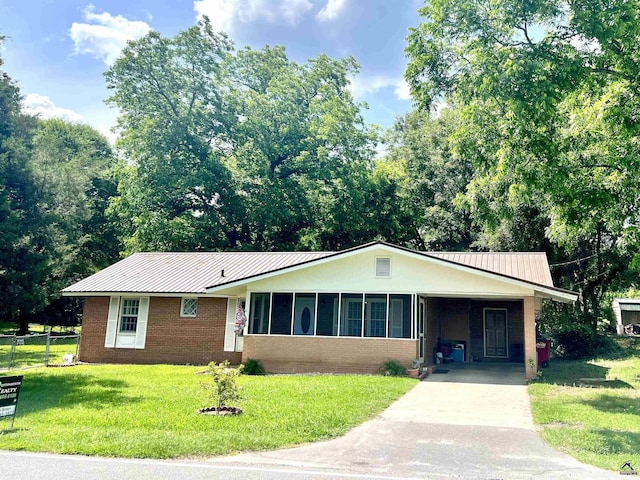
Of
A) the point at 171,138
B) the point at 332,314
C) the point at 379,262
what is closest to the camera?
the point at 379,262

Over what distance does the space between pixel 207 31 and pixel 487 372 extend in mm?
26872

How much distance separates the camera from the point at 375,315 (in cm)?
1689

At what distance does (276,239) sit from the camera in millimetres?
34531

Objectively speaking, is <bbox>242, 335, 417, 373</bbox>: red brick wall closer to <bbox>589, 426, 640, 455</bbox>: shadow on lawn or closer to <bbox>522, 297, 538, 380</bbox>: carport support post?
<bbox>522, 297, 538, 380</bbox>: carport support post

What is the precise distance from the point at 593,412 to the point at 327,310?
29.6 ft

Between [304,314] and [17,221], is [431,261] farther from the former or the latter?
[17,221]

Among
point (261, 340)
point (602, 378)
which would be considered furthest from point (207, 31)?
point (602, 378)

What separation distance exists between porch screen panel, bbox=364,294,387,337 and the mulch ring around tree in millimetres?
7860

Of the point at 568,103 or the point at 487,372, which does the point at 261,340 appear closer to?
the point at 487,372

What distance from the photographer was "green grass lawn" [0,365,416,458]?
23.9 feet

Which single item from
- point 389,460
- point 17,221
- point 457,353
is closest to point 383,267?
point 457,353

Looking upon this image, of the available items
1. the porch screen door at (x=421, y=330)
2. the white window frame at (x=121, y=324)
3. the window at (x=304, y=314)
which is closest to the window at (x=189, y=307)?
the white window frame at (x=121, y=324)

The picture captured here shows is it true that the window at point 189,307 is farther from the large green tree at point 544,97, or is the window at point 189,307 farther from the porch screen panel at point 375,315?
the large green tree at point 544,97

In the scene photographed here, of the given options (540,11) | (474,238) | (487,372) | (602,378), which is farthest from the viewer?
(474,238)
